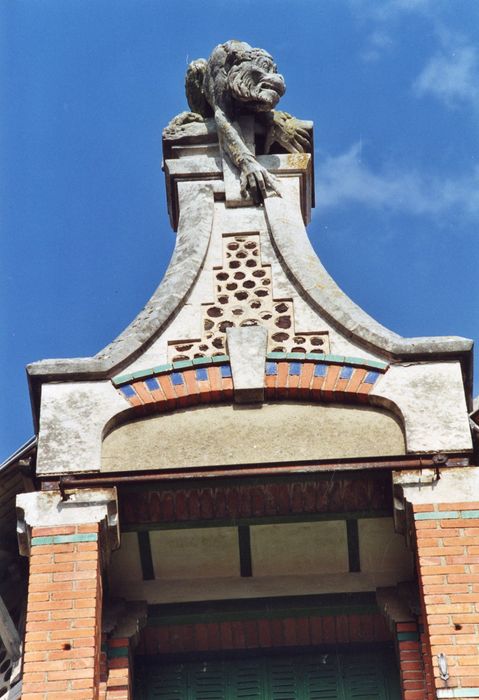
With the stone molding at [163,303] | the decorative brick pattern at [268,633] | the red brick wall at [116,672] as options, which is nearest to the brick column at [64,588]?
the red brick wall at [116,672]

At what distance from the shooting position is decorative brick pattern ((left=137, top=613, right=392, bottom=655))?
10.4 m

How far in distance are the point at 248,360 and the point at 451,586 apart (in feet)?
7.94

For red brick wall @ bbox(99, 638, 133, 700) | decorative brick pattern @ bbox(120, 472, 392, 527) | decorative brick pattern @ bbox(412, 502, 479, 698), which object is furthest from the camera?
decorative brick pattern @ bbox(120, 472, 392, 527)

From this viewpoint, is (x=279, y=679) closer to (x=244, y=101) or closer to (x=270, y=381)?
(x=270, y=381)

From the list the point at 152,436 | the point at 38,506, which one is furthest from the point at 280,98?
the point at 38,506

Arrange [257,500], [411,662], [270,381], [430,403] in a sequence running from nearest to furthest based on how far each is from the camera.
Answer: [411,662], [257,500], [430,403], [270,381]

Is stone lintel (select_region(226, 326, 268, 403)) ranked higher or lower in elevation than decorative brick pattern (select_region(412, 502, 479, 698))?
higher

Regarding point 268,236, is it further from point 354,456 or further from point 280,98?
point 354,456

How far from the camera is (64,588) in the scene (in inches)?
372

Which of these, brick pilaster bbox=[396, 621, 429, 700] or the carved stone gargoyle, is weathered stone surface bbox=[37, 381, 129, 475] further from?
the carved stone gargoyle

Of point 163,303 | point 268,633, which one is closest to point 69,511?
point 268,633

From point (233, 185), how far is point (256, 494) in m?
3.63

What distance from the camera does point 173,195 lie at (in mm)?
13508

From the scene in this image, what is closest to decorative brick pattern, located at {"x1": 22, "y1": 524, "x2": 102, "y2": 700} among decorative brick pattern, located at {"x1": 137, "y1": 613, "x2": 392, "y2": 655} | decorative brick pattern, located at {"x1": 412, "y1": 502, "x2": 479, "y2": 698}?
decorative brick pattern, located at {"x1": 137, "y1": 613, "x2": 392, "y2": 655}
